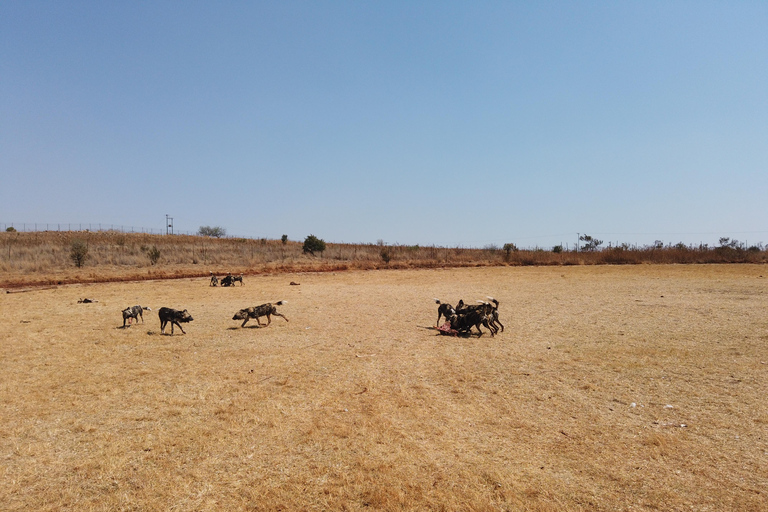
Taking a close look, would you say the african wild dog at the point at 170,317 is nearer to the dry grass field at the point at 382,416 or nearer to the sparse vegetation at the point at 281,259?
the dry grass field at the point at 382,416

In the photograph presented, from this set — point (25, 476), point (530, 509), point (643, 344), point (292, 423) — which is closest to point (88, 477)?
point (25, 476)

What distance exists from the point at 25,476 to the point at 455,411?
5482mm

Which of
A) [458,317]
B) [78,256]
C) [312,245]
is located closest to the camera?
[458,317]

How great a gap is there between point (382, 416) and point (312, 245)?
44916 millimetres

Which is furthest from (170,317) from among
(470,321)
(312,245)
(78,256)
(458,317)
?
(312,245)

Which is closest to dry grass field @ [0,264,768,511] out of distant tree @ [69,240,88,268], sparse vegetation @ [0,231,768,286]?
sparse vegetation @ [0,231,768,286]

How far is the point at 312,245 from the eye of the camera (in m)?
50.5

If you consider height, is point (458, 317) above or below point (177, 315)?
above

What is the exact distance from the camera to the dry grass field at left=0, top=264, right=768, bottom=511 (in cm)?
457

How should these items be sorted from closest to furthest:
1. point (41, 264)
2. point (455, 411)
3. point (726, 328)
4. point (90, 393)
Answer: point (455, 411) < point (90, 393) < point (726, 328) < point (41, 264)

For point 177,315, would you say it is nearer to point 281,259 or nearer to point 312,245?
point 281,259

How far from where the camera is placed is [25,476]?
475 cm

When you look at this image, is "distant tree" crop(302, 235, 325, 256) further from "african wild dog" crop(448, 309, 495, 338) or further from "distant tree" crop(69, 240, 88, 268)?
"african wild dog" crop(448, 309, 495, 338)

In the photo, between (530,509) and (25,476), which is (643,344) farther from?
(25,476)
